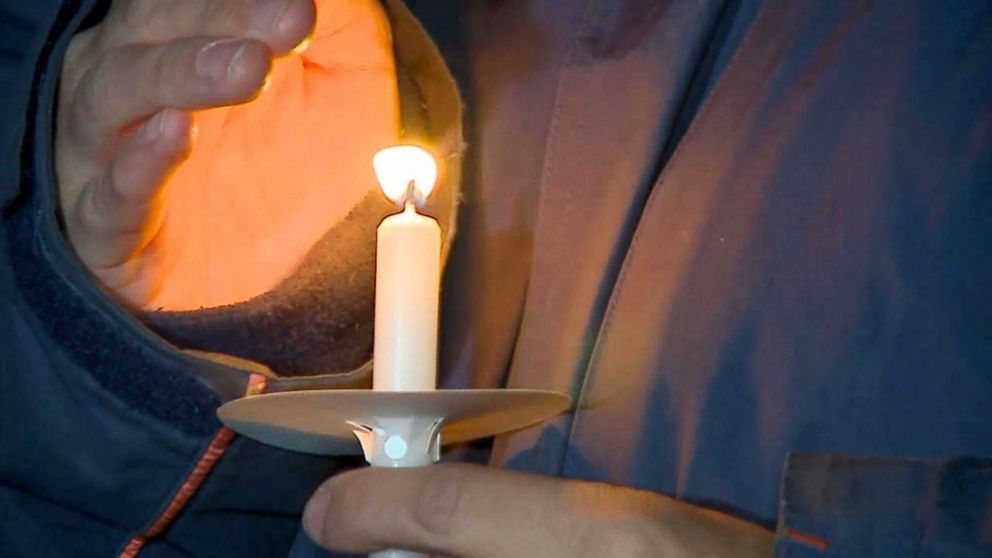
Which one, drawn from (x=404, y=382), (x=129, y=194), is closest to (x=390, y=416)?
(x=404, y=382)

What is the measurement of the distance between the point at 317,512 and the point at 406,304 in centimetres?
10

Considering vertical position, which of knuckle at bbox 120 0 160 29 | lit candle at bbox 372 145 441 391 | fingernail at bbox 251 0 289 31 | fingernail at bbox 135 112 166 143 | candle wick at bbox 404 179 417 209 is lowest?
lit candle at bbox 372 145 441 391

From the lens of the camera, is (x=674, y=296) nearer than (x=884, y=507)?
No

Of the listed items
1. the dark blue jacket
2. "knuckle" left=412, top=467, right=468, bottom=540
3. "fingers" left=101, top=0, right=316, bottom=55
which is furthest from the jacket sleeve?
"fingers" left=101, top=0, right=316, bottom=55

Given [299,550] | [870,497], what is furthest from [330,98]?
[870,497]

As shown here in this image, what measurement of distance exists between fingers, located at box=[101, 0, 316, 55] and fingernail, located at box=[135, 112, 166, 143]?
36 millimetres

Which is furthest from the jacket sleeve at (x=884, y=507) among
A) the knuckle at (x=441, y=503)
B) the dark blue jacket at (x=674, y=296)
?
the knuckle at (x=441, y=503)

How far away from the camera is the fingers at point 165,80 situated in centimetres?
33

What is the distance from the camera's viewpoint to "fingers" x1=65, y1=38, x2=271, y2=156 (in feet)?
1.09

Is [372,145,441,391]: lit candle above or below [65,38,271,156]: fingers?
below

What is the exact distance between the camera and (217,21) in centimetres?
36

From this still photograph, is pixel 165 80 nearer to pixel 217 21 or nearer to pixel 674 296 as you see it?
pixel 217 21

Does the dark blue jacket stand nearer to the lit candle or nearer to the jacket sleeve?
the jacket sleeve

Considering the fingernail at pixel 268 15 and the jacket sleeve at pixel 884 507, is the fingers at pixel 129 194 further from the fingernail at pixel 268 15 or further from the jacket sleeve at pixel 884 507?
the jacket sleeve at pixel 884 507
